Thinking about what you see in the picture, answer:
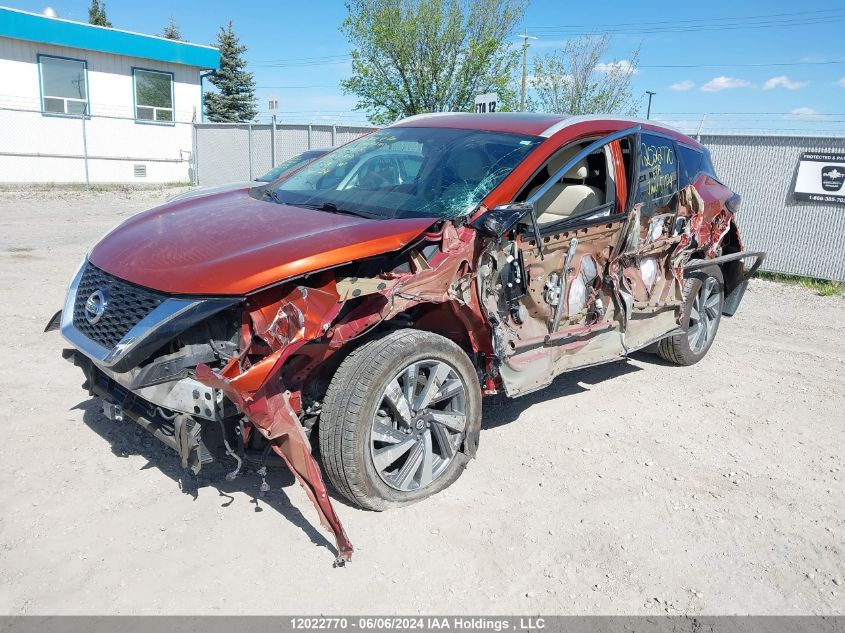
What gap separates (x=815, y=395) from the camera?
215 inches

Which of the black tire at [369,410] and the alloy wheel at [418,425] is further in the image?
the alloy wheel at [418,425]

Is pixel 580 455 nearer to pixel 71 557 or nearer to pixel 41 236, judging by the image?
pixel 71 557

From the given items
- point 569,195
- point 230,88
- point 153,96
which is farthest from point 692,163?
point 230,88

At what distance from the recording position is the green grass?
966 centimetres

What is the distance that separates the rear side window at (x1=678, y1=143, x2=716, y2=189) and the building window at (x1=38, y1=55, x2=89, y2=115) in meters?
21.3

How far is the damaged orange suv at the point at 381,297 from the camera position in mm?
2939

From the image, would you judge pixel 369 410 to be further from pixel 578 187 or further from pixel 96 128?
pixel 96 128

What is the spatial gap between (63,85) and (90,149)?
2.19 metres

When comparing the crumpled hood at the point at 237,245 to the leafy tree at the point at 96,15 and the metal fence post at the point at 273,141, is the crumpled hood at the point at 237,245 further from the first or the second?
the leafy tree at the point at 96,15

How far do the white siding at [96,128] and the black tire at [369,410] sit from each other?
21.1 metres

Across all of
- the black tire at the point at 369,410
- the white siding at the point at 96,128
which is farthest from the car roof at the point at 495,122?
the white siding at the point at 96,128

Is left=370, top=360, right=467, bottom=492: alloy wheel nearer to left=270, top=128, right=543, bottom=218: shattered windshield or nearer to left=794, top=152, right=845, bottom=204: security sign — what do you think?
left=270, top=128, right=543, bottom=218: shattered windshield

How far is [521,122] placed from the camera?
14.5ft

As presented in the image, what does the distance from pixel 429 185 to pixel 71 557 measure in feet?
8.68
